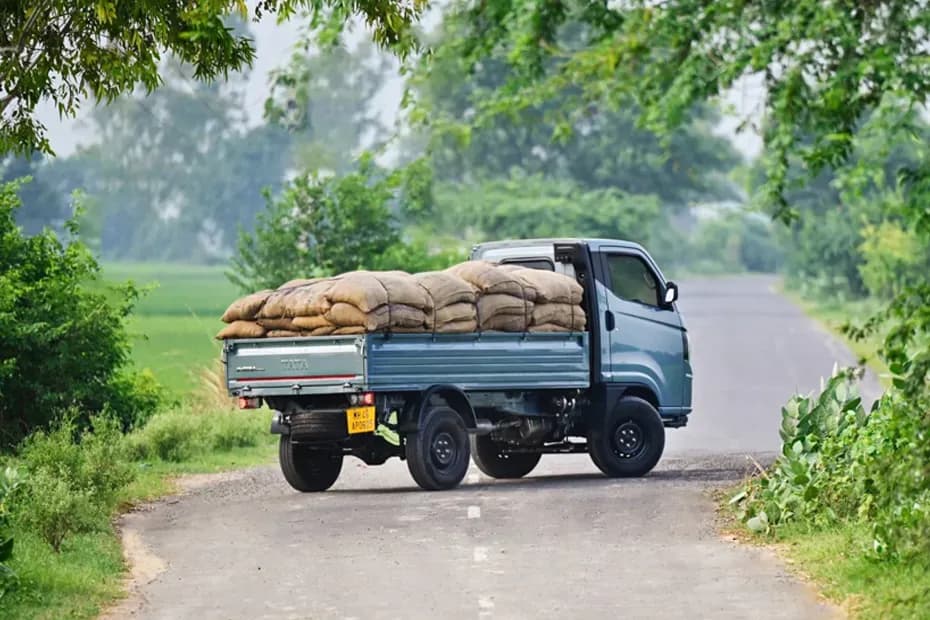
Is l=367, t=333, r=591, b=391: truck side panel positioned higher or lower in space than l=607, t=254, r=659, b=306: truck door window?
lower

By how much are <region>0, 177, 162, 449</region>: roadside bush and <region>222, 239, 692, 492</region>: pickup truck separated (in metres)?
3.83

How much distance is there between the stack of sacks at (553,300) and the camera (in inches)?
790

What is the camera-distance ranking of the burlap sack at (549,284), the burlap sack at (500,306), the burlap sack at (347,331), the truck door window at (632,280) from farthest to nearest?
the truck door window at (632,280) < the burlap sack at (549,284) < the burlap sack at (500,306) < the burlap sack at (347,331)

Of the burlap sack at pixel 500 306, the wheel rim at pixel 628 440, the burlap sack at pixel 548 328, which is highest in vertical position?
the burlap sack at pixel 500 306

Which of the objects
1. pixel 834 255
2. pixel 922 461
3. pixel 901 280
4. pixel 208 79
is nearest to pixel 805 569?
pixel 922 461

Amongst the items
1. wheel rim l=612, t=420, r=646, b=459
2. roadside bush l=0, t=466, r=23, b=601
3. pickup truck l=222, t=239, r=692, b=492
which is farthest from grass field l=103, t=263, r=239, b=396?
roadside bush l=0, t=466, r=23, b=601

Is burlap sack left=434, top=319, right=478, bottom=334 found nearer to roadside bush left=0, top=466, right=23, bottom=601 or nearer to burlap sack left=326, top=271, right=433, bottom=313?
burlap sack left=326, top=271, right=433, bottom=313

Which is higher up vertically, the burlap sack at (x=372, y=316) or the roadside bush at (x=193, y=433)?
the burlap sack at (x=372, y=316)

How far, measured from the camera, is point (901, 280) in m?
67.9

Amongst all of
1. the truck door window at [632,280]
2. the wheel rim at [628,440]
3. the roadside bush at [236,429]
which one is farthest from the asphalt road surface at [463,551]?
the roadside bush at [236,429]

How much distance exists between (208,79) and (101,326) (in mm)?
8354

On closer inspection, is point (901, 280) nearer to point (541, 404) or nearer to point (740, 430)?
point (740, 430)

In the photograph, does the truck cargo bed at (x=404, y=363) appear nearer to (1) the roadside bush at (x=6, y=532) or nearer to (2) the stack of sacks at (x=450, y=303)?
(2) the stack of sacks at (x=450, y=303)

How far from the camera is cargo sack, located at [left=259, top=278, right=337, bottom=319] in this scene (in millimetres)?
18750
